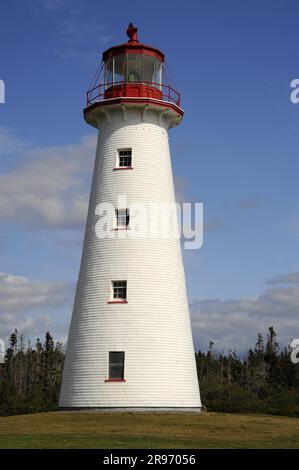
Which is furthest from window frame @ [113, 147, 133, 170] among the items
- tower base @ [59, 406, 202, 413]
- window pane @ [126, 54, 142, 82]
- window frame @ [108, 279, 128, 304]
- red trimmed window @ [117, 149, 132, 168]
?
tower base @ [59, 406, 202, 413]

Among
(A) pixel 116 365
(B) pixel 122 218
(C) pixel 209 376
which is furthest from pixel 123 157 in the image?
(C) pixel 209 376

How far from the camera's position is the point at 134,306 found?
36.6 metres

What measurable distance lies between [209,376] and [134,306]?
60.4 metres

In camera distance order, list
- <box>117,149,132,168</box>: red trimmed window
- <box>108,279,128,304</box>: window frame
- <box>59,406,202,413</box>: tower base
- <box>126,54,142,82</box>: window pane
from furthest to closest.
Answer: <box>126,54,142,82</box>: window pane → <box>117,149,132,168</box>: red trimmed window → <box>108,279,128,304</box>: window frame → <box>59,406,202,413</box>: tower base

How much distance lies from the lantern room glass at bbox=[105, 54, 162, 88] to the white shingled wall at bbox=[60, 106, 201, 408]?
1988mm

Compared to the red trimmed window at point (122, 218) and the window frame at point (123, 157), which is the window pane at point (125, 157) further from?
the red trimmed window at point (122, 218)

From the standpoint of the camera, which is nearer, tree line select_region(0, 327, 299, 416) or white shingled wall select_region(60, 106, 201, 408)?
white shingled wall select_region(60, 106, 201, 408)

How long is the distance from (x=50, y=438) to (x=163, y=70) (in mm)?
22067

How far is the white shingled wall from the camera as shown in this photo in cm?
3594

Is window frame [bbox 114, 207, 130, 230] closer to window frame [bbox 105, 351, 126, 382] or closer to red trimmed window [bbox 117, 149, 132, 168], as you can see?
red trimmed window [bbox 117, 149, 132, 168]

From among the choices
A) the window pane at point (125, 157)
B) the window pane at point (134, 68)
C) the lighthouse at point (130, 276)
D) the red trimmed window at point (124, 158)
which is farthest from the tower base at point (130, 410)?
the window pane at point (134, 68)

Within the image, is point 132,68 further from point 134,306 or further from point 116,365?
point 116,365

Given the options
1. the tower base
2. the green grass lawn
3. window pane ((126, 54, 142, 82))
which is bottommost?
the green grass lawn

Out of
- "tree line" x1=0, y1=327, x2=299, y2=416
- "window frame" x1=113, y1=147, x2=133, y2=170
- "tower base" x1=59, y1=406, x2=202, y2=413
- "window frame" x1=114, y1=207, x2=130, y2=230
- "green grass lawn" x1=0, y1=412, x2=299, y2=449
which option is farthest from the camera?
"tree line" x1=0, y1=327, x2=299, y2=416
